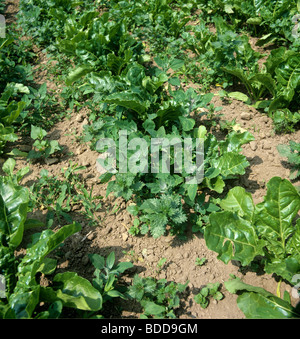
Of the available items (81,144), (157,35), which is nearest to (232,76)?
(157,35)

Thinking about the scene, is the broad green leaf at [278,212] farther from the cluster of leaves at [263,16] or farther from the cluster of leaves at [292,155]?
the cluster of leaves at [263,16]

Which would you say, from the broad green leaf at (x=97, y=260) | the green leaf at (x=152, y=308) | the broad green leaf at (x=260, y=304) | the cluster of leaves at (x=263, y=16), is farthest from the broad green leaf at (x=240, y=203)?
the cluster of leaves at (x=263, y=16)

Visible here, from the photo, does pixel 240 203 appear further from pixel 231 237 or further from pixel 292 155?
pixel 292 155

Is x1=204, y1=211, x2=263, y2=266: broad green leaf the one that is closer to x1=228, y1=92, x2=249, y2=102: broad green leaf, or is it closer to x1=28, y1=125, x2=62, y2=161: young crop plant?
x1=228, y1=92, x2=249, y2=102: broad green leaf

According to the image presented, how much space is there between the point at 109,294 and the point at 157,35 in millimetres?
3444

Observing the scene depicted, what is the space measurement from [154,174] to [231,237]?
850mm

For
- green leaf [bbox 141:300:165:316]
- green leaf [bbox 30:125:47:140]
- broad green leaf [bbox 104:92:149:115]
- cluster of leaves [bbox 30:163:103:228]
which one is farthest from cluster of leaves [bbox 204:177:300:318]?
green leaf [bbox 30:125:47:140]

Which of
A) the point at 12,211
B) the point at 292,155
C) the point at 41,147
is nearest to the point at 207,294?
the point at 292,155

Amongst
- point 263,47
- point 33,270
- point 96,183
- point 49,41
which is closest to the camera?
point 33,270

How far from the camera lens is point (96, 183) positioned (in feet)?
9.50

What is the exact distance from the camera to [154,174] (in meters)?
2.68

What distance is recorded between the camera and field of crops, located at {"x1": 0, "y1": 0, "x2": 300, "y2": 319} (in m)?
2.08

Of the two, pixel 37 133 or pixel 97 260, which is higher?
pixel 37 133
